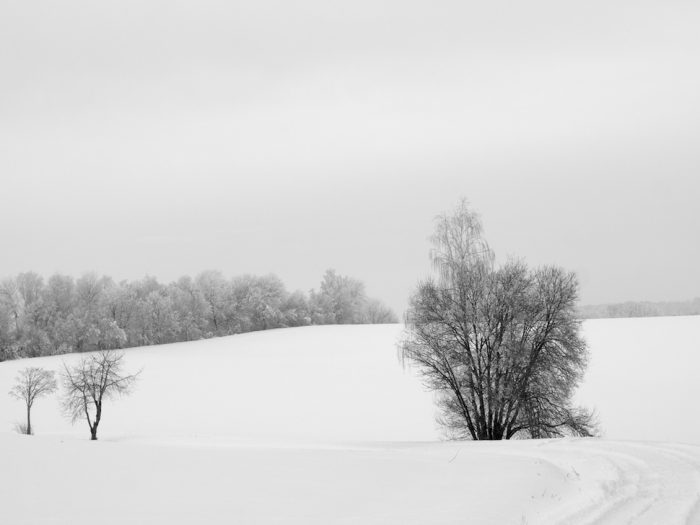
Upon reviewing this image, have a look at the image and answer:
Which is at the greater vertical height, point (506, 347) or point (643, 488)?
point (506, 347)

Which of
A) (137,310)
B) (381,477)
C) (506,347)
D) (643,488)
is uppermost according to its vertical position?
(137,310)

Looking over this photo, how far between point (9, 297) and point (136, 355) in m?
28.9

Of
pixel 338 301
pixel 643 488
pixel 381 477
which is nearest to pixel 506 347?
pixel 381 477

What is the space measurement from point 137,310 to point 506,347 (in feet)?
235

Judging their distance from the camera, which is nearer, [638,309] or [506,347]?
[506,347]

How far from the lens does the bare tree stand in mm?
23094

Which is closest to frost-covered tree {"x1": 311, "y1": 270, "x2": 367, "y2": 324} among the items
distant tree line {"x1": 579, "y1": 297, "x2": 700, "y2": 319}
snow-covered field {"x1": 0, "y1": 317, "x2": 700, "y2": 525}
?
distant tree line {"x1": 579, "y1": 297, "x2": 700, "y2": 319}

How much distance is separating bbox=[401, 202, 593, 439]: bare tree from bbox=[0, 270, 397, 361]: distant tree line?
62392 mm

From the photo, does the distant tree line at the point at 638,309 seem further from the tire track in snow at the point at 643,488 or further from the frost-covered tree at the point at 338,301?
the tire track in snow at the point at 643,488

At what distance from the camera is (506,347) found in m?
23.3

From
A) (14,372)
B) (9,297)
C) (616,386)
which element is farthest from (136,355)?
(616,386)

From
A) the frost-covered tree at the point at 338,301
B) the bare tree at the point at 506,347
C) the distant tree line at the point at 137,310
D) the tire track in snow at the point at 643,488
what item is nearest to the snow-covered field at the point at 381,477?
the tire track in snow at the point at 643,488

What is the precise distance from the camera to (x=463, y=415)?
2456 cm

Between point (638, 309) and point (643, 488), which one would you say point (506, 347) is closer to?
point (643, 488)
